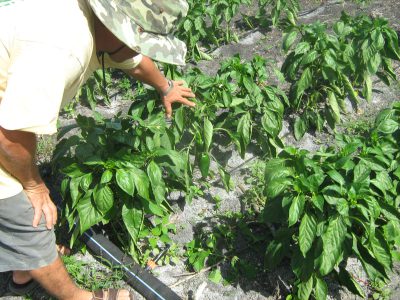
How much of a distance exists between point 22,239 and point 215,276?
1139mm

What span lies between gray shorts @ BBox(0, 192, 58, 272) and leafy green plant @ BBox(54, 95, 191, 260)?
27 cm

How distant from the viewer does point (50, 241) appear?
2.22 m

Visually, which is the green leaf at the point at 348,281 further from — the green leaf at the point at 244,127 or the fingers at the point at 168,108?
the fingers at the point at 168,108

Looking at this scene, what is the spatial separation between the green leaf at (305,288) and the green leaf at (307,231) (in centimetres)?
24

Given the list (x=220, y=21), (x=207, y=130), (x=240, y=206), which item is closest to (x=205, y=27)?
(x=220, y=21)

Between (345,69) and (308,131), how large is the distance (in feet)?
1.81

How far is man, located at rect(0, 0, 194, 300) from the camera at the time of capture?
1.57m

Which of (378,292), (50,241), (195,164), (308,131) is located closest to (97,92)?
(195,164)

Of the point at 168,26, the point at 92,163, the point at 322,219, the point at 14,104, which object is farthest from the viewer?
the point at 92,163

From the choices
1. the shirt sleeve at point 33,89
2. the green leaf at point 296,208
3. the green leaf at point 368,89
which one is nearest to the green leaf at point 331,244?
the green leaf at point 296,208

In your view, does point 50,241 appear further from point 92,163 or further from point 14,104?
point 14,104

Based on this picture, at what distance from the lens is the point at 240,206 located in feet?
10.3

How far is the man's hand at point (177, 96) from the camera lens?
2.66 metres

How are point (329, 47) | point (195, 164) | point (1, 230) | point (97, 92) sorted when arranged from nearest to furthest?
point (1, 230) → point (195, 164) → point (329, 47) → point (97, 92)
